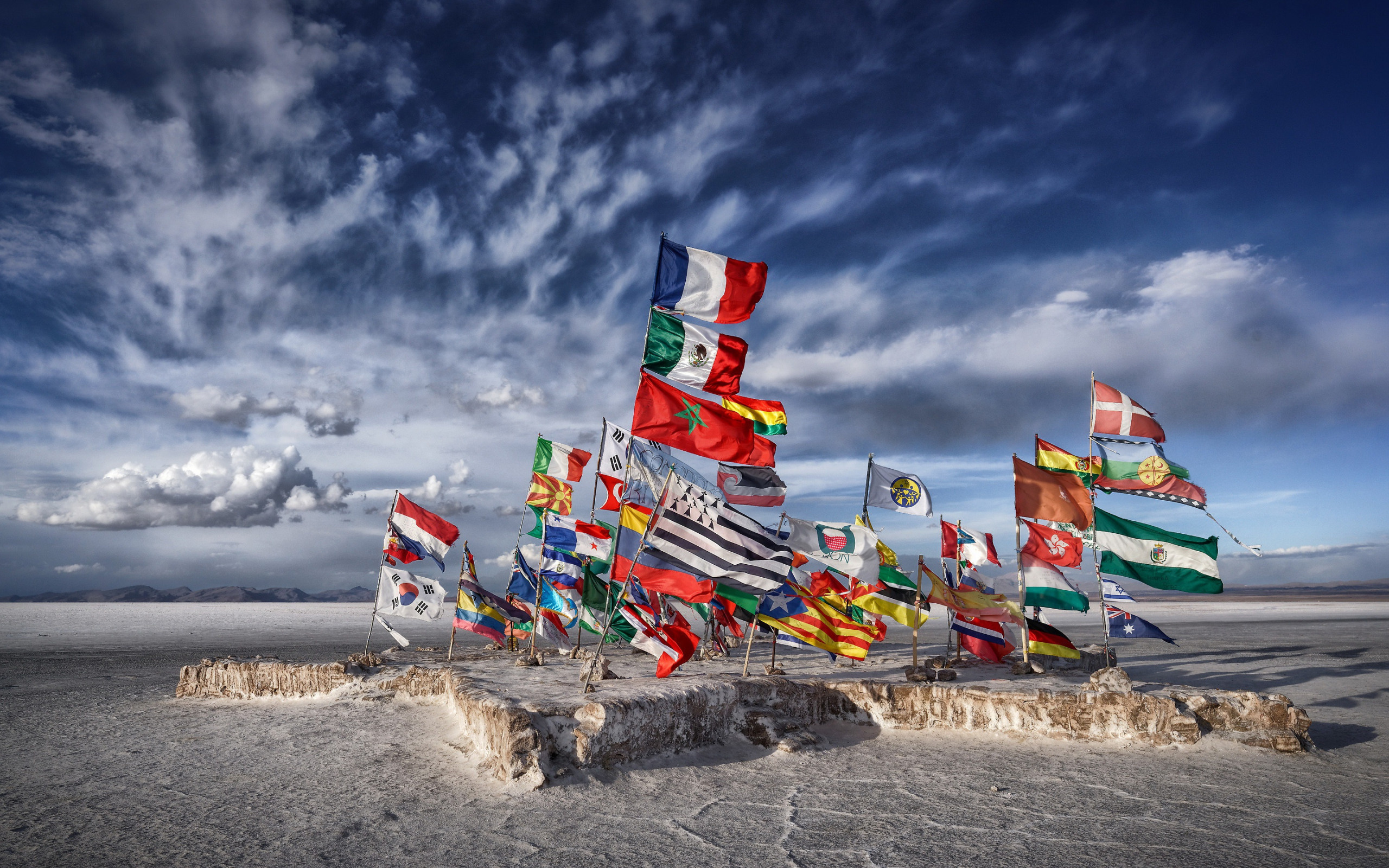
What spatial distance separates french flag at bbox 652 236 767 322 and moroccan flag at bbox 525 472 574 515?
9291mm

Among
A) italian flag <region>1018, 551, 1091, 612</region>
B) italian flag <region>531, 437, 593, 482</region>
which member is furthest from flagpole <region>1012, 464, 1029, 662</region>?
italian flag <region>531, 437, 593, 482</region>

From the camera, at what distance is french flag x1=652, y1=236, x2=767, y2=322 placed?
12.0 m

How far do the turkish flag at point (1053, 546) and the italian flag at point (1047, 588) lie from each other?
0.98 feet

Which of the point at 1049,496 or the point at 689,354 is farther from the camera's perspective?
the point at 1049,496

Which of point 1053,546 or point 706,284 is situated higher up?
point 706,284

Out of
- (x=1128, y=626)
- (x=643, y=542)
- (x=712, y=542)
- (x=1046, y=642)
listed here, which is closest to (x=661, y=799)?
(x=643, y=542)

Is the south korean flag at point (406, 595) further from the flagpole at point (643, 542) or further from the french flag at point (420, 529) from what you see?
the flagpole at point (643, 542)

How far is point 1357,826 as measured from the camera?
24.7 ft

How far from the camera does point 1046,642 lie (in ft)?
49.1

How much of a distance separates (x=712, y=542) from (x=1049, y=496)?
8.52 m

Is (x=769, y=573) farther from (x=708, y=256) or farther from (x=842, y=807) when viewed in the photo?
(x=708, y=256)

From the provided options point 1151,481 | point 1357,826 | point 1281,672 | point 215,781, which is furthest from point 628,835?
point 1281,672

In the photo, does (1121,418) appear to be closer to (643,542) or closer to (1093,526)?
(1093,526)

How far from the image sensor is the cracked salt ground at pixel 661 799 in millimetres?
6605
